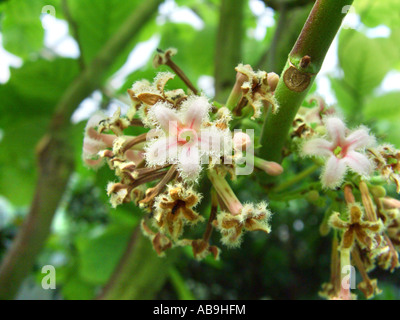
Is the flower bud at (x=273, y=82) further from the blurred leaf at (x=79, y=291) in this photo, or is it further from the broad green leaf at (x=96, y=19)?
the blurred leaf at (x=79, y=291)

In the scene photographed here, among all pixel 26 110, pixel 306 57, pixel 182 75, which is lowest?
pixel 306 57

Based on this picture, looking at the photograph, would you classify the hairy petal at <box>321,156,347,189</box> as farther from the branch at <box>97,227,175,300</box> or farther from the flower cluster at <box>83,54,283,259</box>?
the branch at <box>97,227,175,300</box>

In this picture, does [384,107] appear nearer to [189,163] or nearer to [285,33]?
[285,33]

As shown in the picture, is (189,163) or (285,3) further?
(285,3)

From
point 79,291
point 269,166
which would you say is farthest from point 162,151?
point 79,291

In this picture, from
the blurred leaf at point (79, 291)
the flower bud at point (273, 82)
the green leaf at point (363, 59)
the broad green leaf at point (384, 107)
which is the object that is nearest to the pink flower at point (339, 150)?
the flower bud at point (273, 82)
